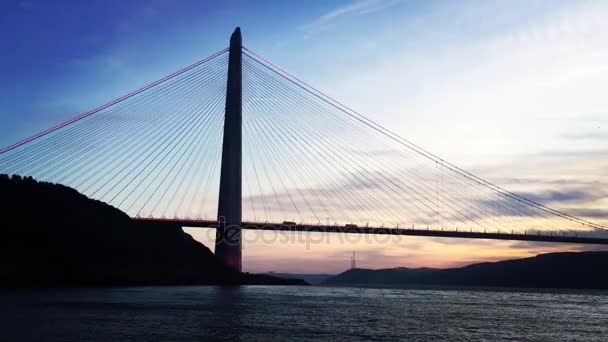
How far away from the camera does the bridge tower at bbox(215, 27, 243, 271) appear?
198 feet

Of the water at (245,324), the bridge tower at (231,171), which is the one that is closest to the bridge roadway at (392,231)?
the bridge tower at (231,171)

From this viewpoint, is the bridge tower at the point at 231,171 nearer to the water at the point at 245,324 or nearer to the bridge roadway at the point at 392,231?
the bridge roadway at the point at 392,231

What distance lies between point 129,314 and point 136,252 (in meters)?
41.3

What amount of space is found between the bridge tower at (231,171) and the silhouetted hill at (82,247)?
870cm

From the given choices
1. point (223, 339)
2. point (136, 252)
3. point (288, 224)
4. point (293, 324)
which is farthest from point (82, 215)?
point (223, 339)

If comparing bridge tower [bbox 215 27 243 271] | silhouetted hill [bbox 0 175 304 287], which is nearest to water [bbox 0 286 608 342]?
bridge tower [bbox 215 27 243 271]

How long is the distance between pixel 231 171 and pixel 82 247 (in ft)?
67.0

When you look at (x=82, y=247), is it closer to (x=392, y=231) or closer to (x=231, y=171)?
(x=231, y=171)

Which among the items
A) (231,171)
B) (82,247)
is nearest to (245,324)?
(231,171)

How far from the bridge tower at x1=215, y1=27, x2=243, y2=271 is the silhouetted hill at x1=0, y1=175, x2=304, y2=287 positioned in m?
8.70

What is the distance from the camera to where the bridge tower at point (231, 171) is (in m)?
60.4

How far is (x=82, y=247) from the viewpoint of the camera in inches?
2598

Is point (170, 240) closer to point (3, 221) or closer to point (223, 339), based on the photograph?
point (3, 221)

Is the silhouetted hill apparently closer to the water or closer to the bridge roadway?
the bridge roadway
